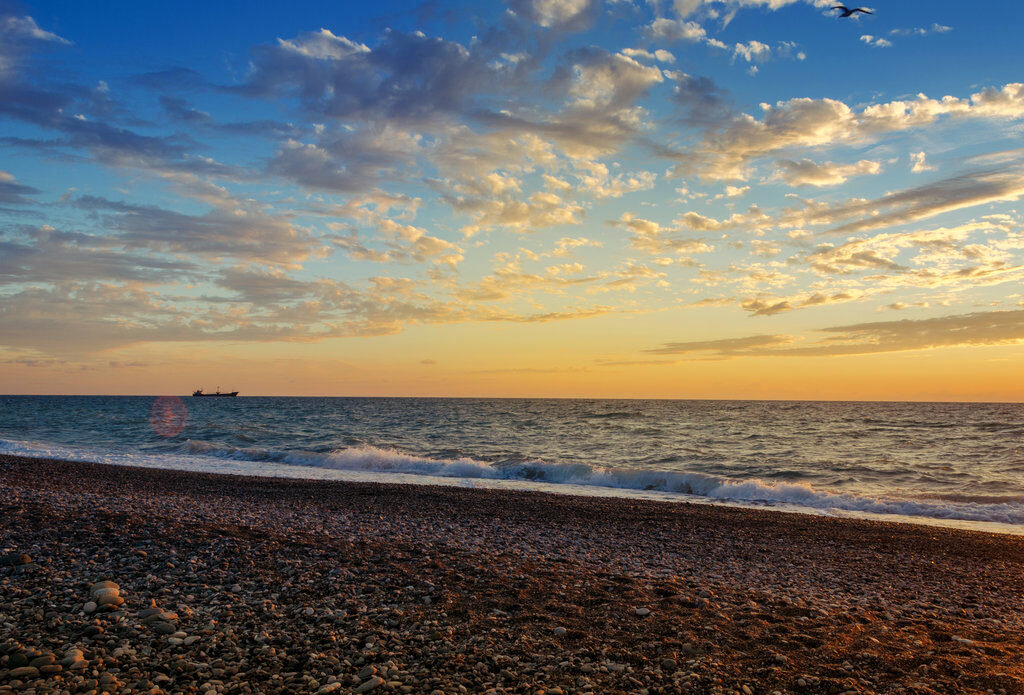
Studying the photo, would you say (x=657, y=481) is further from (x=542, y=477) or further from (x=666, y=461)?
(x=666, y=461)

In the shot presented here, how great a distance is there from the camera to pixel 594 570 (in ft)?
36.7

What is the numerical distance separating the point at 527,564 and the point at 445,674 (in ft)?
16.1

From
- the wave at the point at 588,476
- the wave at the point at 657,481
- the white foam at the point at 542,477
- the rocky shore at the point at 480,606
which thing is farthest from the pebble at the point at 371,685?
the wave at the point at 657,481

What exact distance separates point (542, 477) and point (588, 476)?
2353mm

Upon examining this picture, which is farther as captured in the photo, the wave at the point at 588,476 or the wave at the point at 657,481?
the wave at the point at 588,476

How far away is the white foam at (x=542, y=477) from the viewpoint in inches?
872

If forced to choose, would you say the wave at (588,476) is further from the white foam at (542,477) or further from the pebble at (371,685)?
the pebble at (371,685)

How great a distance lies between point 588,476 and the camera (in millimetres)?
30406

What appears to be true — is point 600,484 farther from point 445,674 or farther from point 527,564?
point 445,674

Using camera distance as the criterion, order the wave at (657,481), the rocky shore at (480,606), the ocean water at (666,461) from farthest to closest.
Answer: the ocean water at (666,461), the wave at (657,481), the rocky shore at (480,606)

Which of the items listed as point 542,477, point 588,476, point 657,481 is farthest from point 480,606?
point 542,477

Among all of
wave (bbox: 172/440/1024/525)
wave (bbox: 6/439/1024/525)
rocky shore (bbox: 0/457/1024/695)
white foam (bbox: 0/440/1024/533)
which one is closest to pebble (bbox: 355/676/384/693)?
rocky shore (bbox: 0/457/1024/695)

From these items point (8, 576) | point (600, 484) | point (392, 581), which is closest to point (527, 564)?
point (392, 581)

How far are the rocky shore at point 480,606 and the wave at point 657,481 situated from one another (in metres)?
6.46
